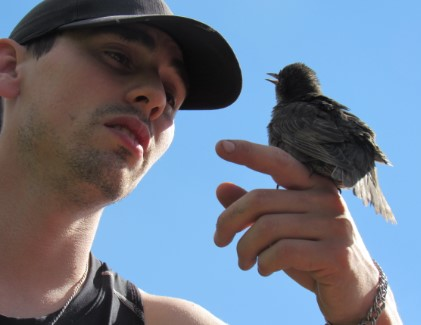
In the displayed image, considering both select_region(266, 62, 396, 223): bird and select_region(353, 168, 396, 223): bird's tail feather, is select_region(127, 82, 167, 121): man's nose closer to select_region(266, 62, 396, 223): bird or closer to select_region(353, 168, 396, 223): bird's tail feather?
select_region(266, 62, 396, 223): bird

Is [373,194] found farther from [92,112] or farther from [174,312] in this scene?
[92,112]

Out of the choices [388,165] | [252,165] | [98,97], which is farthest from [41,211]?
[388,165]

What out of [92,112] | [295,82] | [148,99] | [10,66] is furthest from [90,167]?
[295,82]

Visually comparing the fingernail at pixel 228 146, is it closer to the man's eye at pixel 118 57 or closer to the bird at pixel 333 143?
the bird at pixel 333 143

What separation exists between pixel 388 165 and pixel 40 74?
3020 mm

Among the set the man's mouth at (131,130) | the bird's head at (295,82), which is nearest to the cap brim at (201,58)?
the man's mouth at (131,130)

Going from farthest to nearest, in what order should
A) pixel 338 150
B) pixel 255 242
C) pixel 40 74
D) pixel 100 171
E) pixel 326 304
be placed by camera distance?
pixel 338 150
pixel 40 74
pixel 100 171
pixel 326 304
pixel 255 242

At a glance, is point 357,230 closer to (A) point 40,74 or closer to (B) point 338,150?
(B) point 338,150

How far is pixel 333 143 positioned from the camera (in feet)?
15.0

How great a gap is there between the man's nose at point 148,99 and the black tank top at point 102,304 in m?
1.17

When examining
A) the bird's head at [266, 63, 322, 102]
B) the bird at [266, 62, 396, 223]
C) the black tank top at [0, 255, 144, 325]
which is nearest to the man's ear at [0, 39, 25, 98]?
the black tank top at [0, 255, 144, 325]

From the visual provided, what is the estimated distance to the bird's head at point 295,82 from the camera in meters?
7.23

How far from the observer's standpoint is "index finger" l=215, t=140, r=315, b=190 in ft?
8.84

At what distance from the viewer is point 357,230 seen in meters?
3.05
